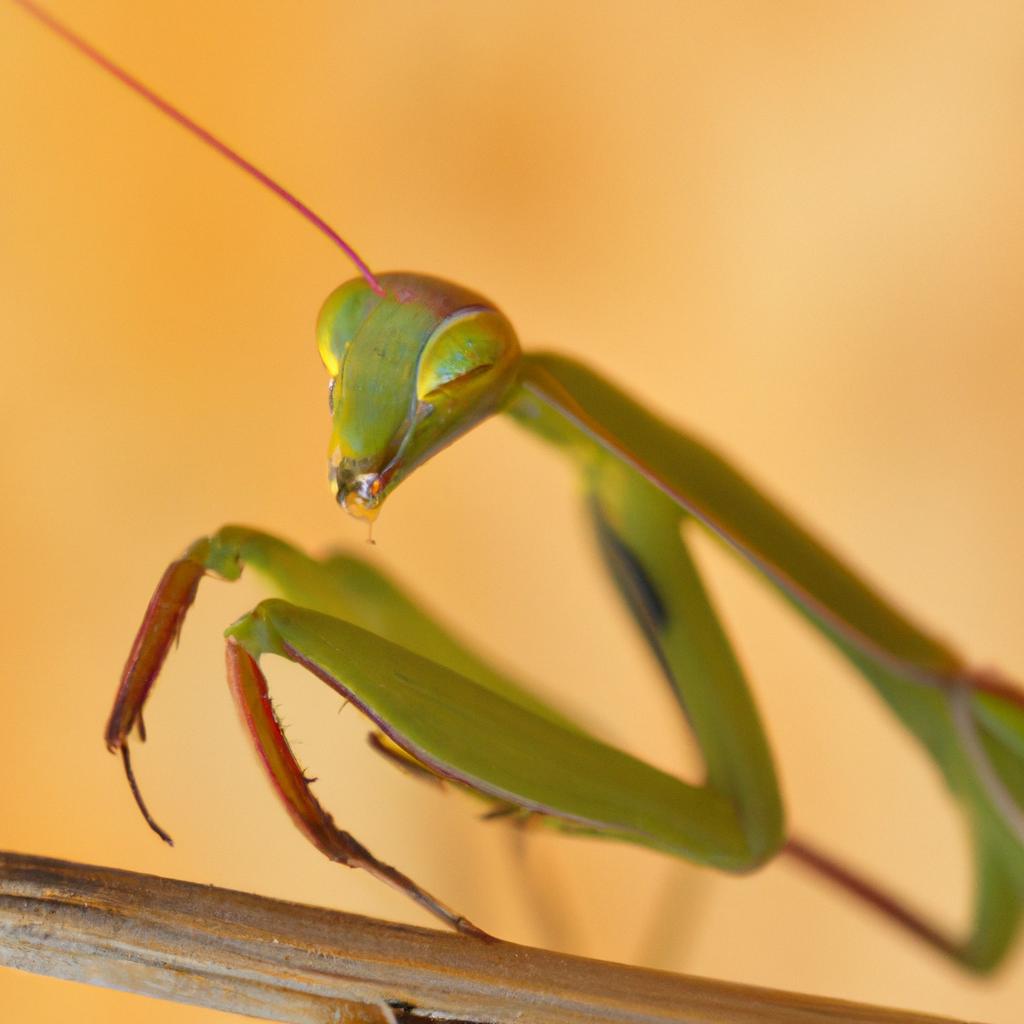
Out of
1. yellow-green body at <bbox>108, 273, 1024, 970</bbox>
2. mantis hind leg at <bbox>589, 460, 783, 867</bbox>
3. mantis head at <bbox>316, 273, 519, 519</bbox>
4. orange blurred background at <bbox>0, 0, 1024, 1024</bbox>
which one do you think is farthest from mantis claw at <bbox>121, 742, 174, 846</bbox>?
orange blurred background at <bbox>0, 0, 1024, 1024</bbox>

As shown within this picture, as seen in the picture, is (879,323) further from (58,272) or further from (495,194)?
(58,272)

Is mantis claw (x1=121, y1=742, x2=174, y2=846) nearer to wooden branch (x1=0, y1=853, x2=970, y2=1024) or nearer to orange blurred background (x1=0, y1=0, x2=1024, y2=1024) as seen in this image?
wooden branch (x1=0, y1=853, x2=970, y2=1024)

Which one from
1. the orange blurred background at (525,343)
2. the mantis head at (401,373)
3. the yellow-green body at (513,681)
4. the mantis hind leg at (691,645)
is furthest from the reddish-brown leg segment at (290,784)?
the orange blurred background at (525,343)

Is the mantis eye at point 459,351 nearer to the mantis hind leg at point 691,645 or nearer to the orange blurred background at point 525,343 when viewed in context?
the mantis hind leg at point 691,645

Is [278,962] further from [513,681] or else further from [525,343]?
[525,343]

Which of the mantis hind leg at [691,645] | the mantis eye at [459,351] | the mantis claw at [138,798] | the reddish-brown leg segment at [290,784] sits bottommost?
the mantis claw at [138,798]

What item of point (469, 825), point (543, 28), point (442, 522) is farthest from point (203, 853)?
point (543, 28)

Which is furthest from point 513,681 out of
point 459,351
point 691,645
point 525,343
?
point 525,343
